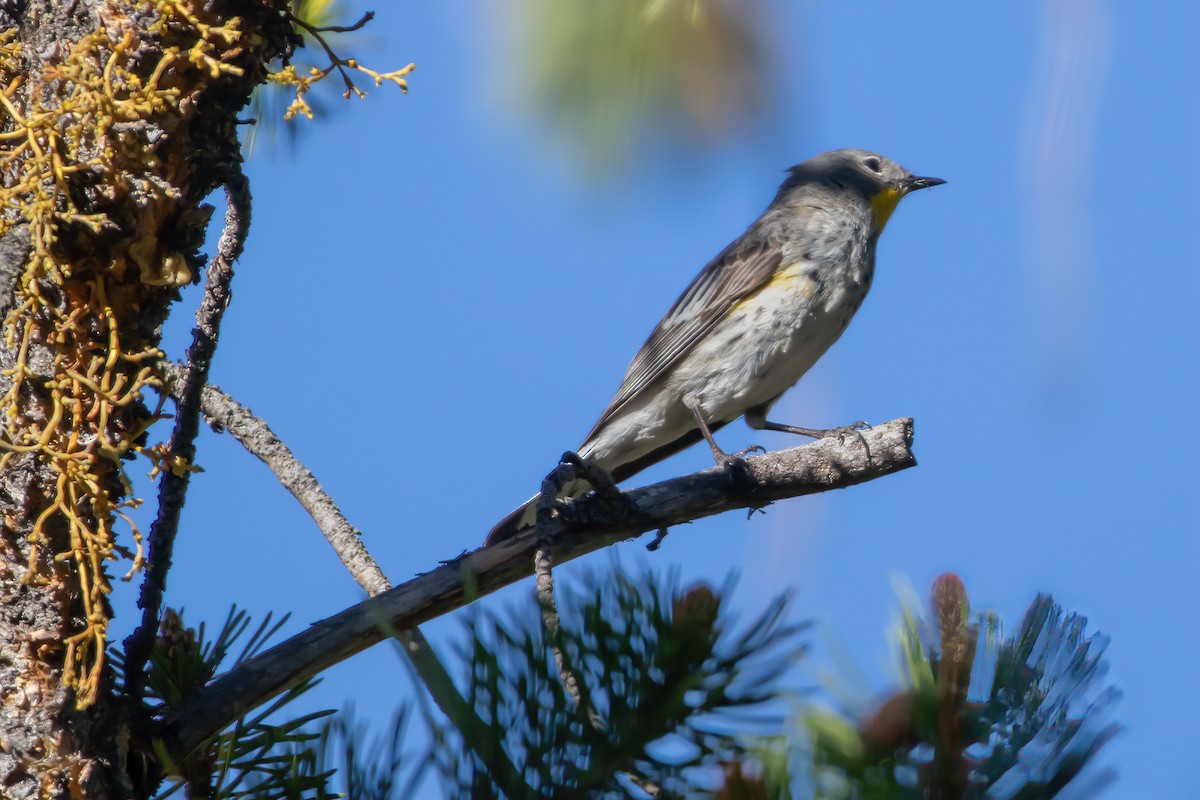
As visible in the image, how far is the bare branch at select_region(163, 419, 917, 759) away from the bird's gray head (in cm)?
296

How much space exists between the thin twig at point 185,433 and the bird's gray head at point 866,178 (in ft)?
15.3

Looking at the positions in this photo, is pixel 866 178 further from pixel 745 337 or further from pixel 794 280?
→ pixel 745 337

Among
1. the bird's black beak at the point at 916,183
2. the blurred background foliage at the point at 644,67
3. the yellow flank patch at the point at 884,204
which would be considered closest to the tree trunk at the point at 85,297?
the blurred background foliage at the point at 644,67

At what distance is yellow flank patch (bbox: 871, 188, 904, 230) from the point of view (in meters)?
6.40

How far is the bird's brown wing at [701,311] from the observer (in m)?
5.70

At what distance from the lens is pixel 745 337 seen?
5457 millimetres

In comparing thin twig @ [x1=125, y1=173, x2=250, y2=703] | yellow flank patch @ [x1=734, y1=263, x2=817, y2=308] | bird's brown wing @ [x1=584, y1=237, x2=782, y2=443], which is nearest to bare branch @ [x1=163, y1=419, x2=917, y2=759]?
thin twig @ [x1=125, y1=173, x2=250, y2=703]

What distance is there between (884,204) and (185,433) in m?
5.05

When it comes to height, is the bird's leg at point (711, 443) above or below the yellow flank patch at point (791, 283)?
below

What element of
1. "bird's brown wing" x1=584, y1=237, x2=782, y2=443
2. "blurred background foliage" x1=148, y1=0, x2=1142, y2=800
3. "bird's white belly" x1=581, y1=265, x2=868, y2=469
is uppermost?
"bird's brown wing" x1=584, y1=237, x2=782, y2=443

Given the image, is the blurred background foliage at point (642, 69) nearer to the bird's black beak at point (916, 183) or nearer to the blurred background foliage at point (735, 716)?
the blurred background foliage at point (735, 716)

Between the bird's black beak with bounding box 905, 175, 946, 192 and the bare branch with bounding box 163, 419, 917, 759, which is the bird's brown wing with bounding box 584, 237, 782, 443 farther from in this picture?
the bare branch with bounding box 163, 419, 917, 759

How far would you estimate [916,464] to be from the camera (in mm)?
3688

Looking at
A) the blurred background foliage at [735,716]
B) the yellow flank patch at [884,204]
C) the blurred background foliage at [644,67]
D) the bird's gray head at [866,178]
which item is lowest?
the blurred background foliage at [735,716]
